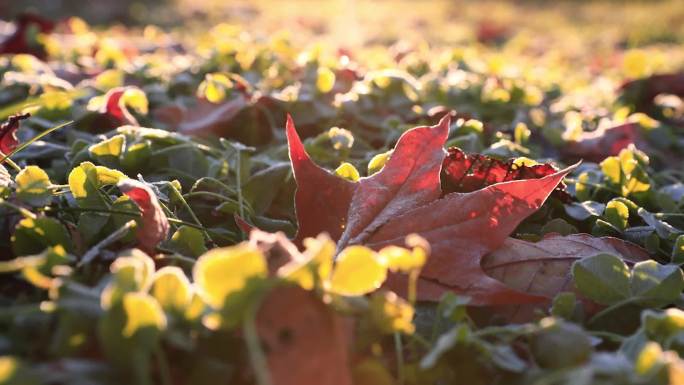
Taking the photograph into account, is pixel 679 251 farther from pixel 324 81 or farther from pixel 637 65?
pixel 637 65

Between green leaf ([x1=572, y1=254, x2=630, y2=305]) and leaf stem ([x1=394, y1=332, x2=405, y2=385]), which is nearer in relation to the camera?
leaf stem ([x1=394, y1=332, x2=405, y2=385])

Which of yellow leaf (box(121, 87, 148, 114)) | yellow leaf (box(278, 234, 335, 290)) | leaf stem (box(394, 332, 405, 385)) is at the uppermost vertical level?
yellow leaf (box(278, 234, 335, 290))

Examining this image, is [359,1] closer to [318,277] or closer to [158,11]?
[158,11]

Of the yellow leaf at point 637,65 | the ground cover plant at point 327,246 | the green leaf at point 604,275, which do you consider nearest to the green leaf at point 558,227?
the ground cover plant at point 327,246

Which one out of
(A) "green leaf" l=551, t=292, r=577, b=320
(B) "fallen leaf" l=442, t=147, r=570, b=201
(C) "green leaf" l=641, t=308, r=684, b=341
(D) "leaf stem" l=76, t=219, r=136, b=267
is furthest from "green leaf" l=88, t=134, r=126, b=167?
(C) "green leaf" l=641, t=308, r=684, b=341

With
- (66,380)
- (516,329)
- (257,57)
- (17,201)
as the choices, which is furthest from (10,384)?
(257,57)

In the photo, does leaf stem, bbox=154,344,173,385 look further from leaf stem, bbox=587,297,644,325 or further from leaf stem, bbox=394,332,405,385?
leaf stem, bbox=587,297,644,325

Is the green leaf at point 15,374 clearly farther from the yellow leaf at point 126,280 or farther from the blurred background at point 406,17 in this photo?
the blurred background at point 406,17
